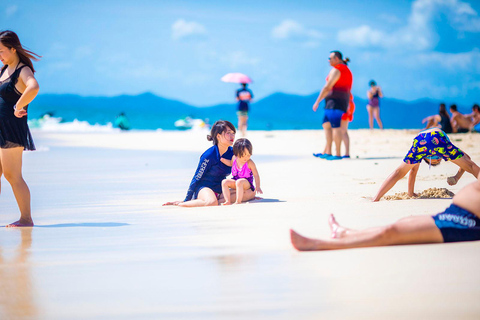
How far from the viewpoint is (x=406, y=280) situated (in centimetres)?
271

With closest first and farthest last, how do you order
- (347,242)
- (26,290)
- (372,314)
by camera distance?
(372,314), (26,290), (347,242)

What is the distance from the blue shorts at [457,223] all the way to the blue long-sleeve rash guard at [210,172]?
278 cm

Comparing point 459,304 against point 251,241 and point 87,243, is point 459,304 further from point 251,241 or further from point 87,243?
point 87,243

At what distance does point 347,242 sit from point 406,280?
1.75ft

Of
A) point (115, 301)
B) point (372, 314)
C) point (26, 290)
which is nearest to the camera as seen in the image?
point (372, 314)

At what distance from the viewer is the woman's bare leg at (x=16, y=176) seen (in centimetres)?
439

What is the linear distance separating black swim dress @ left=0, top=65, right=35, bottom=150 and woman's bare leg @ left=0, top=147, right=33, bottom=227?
7cm

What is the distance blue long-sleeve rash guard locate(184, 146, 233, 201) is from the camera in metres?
5.62

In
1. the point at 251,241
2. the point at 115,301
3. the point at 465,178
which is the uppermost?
the point at 465,178

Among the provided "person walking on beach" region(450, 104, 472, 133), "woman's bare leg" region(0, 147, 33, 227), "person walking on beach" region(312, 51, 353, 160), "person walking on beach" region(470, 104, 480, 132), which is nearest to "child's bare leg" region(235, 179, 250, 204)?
"woman's bare leg" region(0, 147, 33, 227)

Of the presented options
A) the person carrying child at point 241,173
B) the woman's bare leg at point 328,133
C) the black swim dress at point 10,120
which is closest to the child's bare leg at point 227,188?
the person carrying child at point 241,173

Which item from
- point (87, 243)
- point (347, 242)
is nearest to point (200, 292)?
point (347, 242)

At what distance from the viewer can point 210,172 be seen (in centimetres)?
571

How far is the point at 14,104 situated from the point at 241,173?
6.99ft
